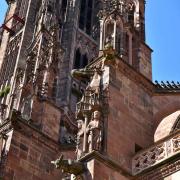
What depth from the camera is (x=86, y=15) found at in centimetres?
4594

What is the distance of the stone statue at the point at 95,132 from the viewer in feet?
37.2

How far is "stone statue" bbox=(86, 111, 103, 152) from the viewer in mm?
11352

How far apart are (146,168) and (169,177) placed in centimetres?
66

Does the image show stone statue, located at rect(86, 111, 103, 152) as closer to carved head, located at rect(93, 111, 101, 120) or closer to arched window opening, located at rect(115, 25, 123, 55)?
carved head, located at rect(93, 111, 101, 120)

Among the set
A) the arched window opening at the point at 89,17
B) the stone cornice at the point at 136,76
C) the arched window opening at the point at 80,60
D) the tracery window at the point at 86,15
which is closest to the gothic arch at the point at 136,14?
the stone cornice at the point at 136,76

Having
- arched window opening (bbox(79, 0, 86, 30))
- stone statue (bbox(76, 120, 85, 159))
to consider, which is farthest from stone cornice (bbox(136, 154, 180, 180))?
arched window opening (bbox(79, 0, 86, 30))

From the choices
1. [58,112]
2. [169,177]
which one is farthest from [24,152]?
[169,177]

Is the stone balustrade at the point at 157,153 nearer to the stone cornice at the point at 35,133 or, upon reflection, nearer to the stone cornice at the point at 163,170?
the stone cornice at the point at 163,170

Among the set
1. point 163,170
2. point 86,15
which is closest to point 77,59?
point 86,15

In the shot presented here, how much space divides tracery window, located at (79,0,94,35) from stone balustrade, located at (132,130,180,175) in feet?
106

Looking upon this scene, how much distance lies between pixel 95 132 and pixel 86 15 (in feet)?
115

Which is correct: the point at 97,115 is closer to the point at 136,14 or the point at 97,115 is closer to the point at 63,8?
the point at 136,14

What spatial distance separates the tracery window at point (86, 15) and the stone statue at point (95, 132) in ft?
106

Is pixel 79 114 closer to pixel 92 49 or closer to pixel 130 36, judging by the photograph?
pixel 130 36
